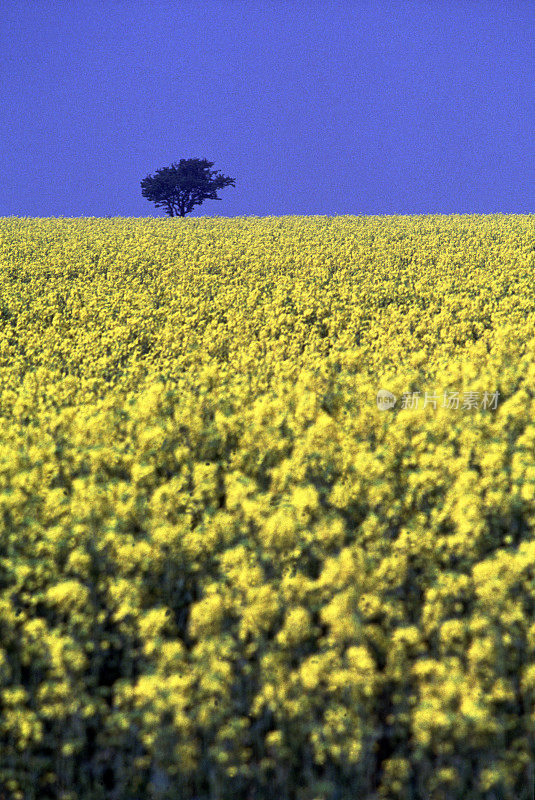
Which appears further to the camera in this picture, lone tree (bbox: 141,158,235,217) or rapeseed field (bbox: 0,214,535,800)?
lone tree (bbox: 141,158,235,217)

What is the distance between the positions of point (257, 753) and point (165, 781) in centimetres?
79

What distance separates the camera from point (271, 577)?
650cm

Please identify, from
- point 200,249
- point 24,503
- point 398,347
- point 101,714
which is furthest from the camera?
point 200,249

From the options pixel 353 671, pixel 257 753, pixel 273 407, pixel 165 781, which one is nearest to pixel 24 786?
pixel 165 781

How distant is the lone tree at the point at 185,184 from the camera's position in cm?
7894

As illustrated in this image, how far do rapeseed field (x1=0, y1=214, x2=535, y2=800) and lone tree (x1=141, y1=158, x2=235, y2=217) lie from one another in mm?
69818

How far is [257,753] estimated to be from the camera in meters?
5.30

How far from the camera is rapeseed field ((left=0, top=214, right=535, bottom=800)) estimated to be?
16.4 ft

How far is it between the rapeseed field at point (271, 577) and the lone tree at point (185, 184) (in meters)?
69.8

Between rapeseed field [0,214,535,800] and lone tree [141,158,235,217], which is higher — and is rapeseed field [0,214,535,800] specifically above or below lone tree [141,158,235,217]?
below

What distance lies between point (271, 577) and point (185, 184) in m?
78.0

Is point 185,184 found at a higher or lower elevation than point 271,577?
higher

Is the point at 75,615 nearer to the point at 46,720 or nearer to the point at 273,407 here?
the point at 46,720

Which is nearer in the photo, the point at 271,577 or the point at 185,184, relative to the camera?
the point at 271,577
